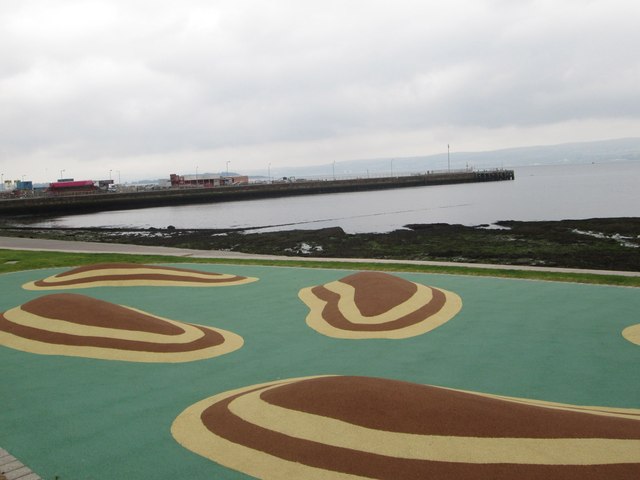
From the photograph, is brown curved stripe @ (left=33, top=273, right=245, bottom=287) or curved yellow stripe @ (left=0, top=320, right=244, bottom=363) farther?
brown curved stripe @ (left=33, top=273, right=245, bottom=287)

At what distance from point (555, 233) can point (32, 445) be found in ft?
113

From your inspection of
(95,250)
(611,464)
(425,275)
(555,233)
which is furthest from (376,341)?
(555,233)

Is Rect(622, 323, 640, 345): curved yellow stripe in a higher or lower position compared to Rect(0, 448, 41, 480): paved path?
higher

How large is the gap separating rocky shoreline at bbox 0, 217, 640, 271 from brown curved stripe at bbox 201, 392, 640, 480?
19.8 metres

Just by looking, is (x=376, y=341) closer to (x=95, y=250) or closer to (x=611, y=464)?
(x=611, y=464)

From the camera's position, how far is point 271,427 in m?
6.48

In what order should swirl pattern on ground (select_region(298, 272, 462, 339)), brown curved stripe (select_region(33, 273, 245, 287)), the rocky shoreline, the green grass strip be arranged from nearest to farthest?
swirl pattern on ground (select_region(298, 272, 462, 339)) < the green grass strip < brown curved stripe (select_region(33, 273, 245, 287)) < the rocky shoreline

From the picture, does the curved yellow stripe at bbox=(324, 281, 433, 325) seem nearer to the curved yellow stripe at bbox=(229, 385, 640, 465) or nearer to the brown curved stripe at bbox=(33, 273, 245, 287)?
the brown curved stripe at bbox=(33, 273, 245, 287)

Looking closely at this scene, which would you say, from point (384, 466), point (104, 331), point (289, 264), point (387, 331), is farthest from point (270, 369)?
point (289, 264)

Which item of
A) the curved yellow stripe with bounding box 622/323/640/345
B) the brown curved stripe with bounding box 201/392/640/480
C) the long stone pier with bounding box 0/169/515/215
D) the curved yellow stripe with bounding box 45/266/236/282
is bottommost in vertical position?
the curved yellow stripe with bounding box 622/323/640/345

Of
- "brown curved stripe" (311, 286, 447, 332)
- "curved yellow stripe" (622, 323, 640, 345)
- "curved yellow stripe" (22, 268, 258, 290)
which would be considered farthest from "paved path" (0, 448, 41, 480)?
"curved yellow stripe" (22, 268, 258, 290)

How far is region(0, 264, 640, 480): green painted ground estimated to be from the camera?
659 cm

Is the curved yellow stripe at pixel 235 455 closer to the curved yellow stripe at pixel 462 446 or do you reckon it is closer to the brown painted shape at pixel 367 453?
the brown painted shape at pixel 367 453

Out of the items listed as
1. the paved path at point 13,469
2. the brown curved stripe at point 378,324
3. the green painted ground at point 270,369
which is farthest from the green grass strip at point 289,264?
the paved path at point 13,469
